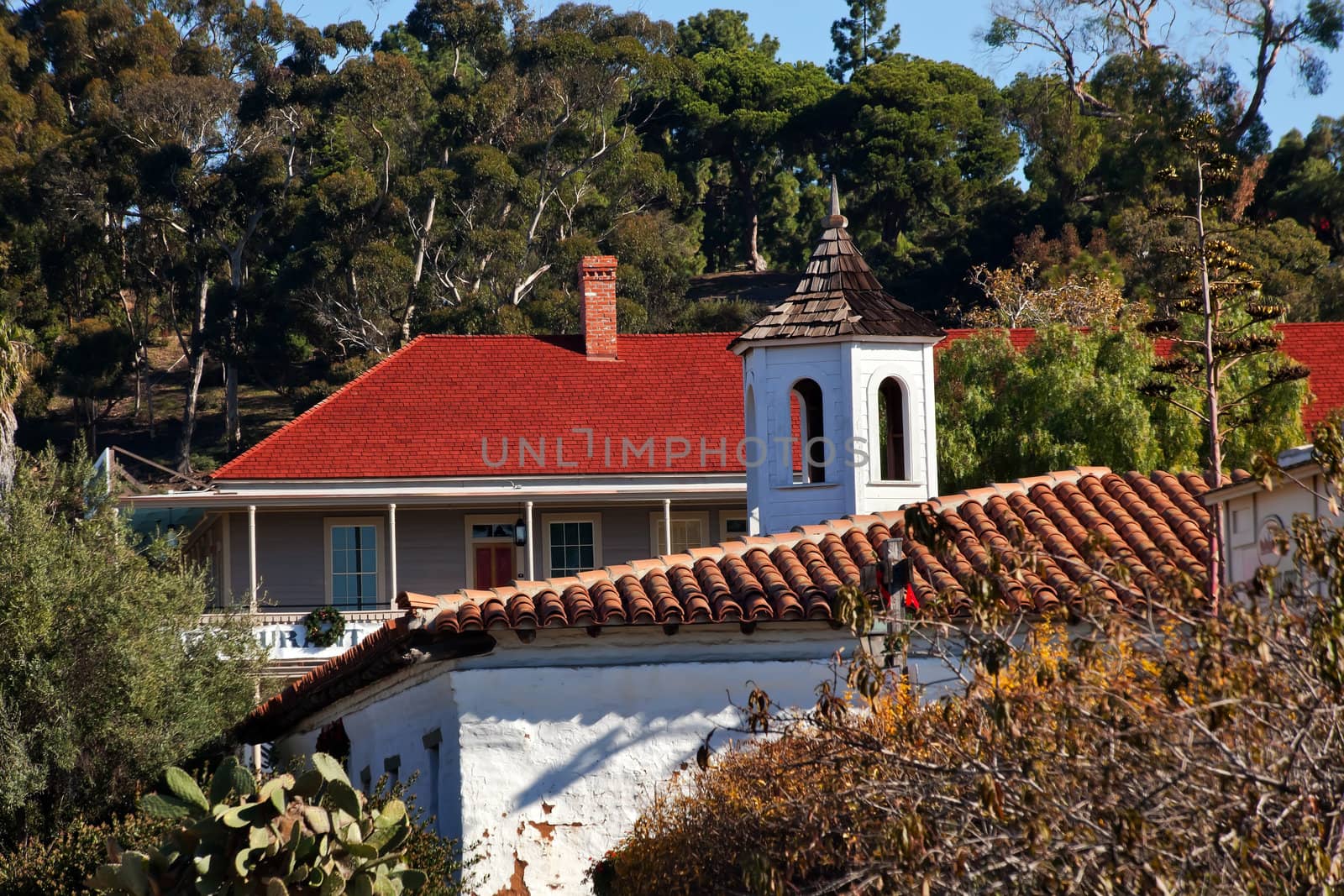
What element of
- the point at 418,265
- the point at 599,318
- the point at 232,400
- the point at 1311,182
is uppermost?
the point at 1311,182

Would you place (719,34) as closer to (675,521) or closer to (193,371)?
(193,371)

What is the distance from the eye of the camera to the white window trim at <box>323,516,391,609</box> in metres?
34.5

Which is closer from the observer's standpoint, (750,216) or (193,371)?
(193,371)

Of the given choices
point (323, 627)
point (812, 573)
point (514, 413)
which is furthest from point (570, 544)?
point (812, 573)

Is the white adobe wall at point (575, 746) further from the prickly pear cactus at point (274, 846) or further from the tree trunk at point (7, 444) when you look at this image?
the tree trunk at point (7, 444)

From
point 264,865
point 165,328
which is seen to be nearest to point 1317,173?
point 165,328

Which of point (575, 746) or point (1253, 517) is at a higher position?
point (1253, 517)

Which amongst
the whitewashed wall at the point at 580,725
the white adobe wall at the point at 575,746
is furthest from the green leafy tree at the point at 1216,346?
the white adobe wall at the point at 575,746

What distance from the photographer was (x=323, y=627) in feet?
102

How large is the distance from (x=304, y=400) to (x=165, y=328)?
10186mm

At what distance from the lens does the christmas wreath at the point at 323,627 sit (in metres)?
31.0

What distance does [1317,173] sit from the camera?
176 ft

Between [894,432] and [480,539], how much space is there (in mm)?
15169

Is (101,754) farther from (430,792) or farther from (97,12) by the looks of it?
(97,12)
